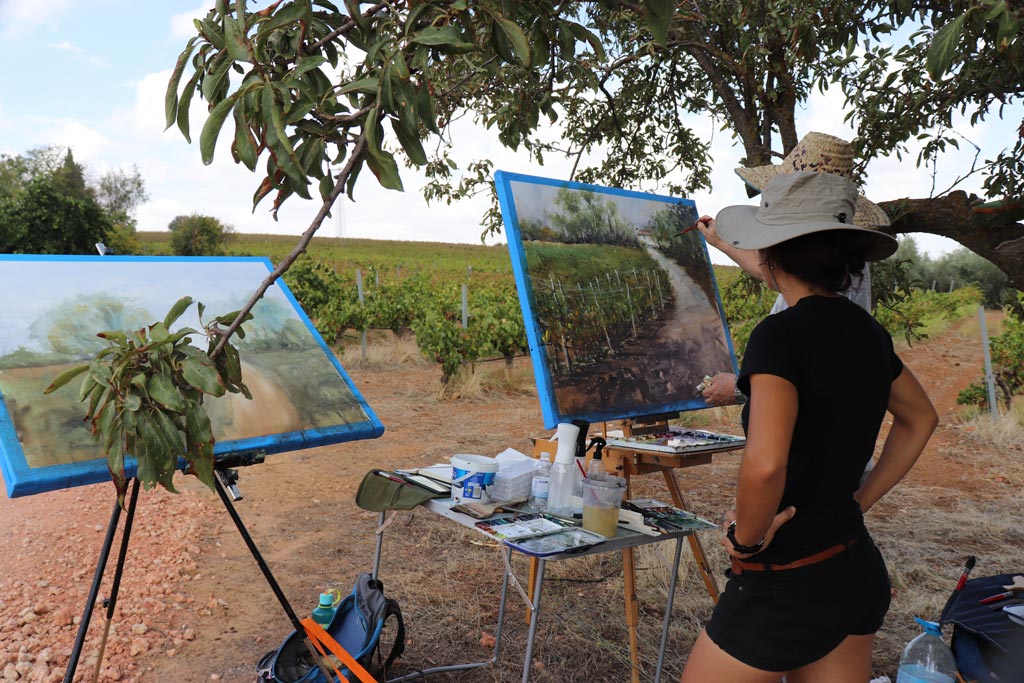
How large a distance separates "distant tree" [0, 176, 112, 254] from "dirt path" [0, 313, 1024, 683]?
2131 centimetres

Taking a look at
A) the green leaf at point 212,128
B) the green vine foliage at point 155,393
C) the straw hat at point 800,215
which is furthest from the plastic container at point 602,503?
the green leaf at point 212,128

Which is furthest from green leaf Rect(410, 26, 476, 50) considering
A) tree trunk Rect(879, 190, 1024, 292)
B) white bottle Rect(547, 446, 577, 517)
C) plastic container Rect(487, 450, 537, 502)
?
tree trunk Rect(879, 190, 1024, 292)

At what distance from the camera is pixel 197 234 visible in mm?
36375

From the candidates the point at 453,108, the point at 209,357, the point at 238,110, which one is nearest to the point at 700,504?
the point at 453,108

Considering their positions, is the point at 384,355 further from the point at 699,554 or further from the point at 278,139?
the point at 278,139

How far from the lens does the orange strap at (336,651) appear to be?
2.48 m

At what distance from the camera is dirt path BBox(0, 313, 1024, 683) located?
10.3 feet

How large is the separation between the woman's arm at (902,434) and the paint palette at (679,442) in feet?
3.23

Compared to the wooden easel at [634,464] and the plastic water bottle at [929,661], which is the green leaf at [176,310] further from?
the plastic water bottle at [929,661]

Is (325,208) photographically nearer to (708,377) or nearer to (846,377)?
(846,377)

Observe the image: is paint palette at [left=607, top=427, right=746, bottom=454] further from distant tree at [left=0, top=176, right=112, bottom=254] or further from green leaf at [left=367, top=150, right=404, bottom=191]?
distant tree at [left=0, top=176, right=112, bottom=254]

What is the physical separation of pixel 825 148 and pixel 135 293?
99.1 inches

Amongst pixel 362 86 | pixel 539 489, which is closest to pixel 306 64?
pixel 362 86

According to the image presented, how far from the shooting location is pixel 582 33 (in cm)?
214
